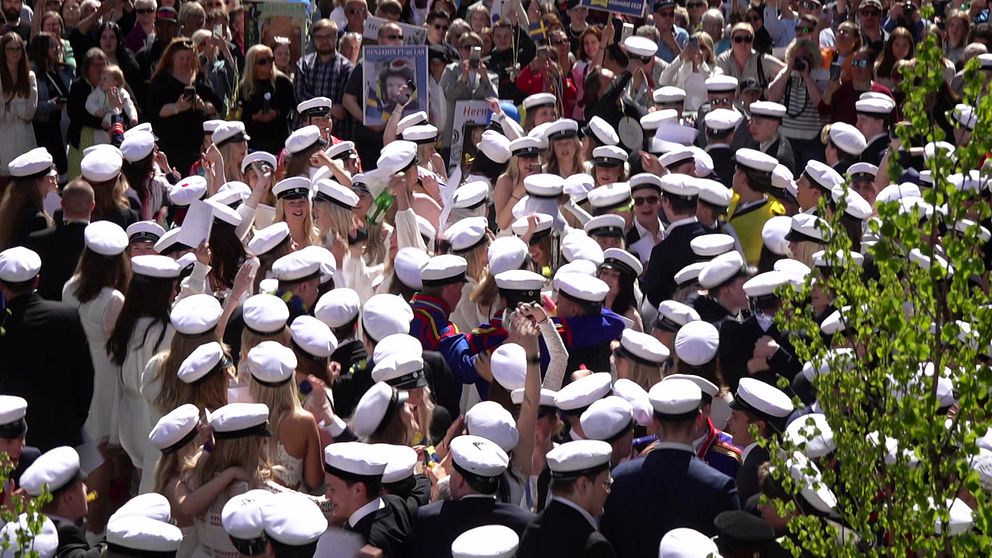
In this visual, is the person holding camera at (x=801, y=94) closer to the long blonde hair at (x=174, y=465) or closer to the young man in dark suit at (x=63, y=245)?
the young man in dark suit at (x=63, y=245)

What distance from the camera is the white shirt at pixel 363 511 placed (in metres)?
6.17

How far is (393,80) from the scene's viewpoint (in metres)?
13.7

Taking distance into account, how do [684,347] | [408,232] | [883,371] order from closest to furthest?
[883,371]
[684,347]
[408,232]

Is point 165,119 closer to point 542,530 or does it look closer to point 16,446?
point 16,446

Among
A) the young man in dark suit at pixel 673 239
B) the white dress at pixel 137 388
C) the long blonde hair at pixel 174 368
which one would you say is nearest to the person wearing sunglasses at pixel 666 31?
the young man in dark suit at pixel 673 239

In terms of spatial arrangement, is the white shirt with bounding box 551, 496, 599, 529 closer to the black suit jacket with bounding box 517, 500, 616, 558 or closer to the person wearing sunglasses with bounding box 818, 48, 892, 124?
the black suit jacket with bounding box 517, 500, 616, 558

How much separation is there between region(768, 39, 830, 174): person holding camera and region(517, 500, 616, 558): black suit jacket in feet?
27.1

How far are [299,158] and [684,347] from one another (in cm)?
410

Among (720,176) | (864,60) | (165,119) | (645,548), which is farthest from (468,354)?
(864,60)

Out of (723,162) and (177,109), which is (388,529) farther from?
(177,109)

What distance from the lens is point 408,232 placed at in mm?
10086

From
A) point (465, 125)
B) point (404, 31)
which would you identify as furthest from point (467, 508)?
point (404, 31)

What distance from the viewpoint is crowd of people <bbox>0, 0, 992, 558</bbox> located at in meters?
6.19

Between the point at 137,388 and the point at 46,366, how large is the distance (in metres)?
0.48
